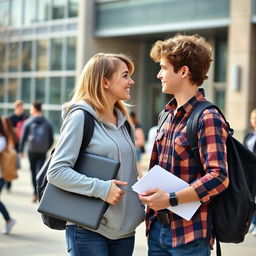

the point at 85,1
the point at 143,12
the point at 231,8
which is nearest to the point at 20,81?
the point at 85,1

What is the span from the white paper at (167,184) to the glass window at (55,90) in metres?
19.5

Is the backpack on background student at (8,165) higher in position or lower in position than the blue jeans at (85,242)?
lower

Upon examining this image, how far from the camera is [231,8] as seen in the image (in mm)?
16062

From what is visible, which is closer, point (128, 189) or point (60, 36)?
point (128, 189)

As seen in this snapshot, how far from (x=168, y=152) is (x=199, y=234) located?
47 centimetres

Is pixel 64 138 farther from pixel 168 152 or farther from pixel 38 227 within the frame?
pixel 38 227

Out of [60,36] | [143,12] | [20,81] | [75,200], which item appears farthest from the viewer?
[20,81]

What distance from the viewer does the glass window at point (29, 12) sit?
23.1m

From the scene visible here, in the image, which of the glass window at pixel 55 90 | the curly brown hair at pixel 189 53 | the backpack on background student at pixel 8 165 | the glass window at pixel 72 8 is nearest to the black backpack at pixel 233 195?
the curly brown hair at pixel 189 53

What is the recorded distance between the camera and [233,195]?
9.04 feet

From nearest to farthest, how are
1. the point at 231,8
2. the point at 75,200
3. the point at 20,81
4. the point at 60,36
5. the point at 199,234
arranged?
the point at 199,234
the point at 75,200
the point at 231,8
the point at 60,36
the point at 20,81

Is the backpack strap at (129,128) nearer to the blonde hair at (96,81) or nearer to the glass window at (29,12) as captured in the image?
the blonde hair at (96,81)

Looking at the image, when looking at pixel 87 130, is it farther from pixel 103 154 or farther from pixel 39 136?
pixel 39 136

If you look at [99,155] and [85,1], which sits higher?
[85,1]
